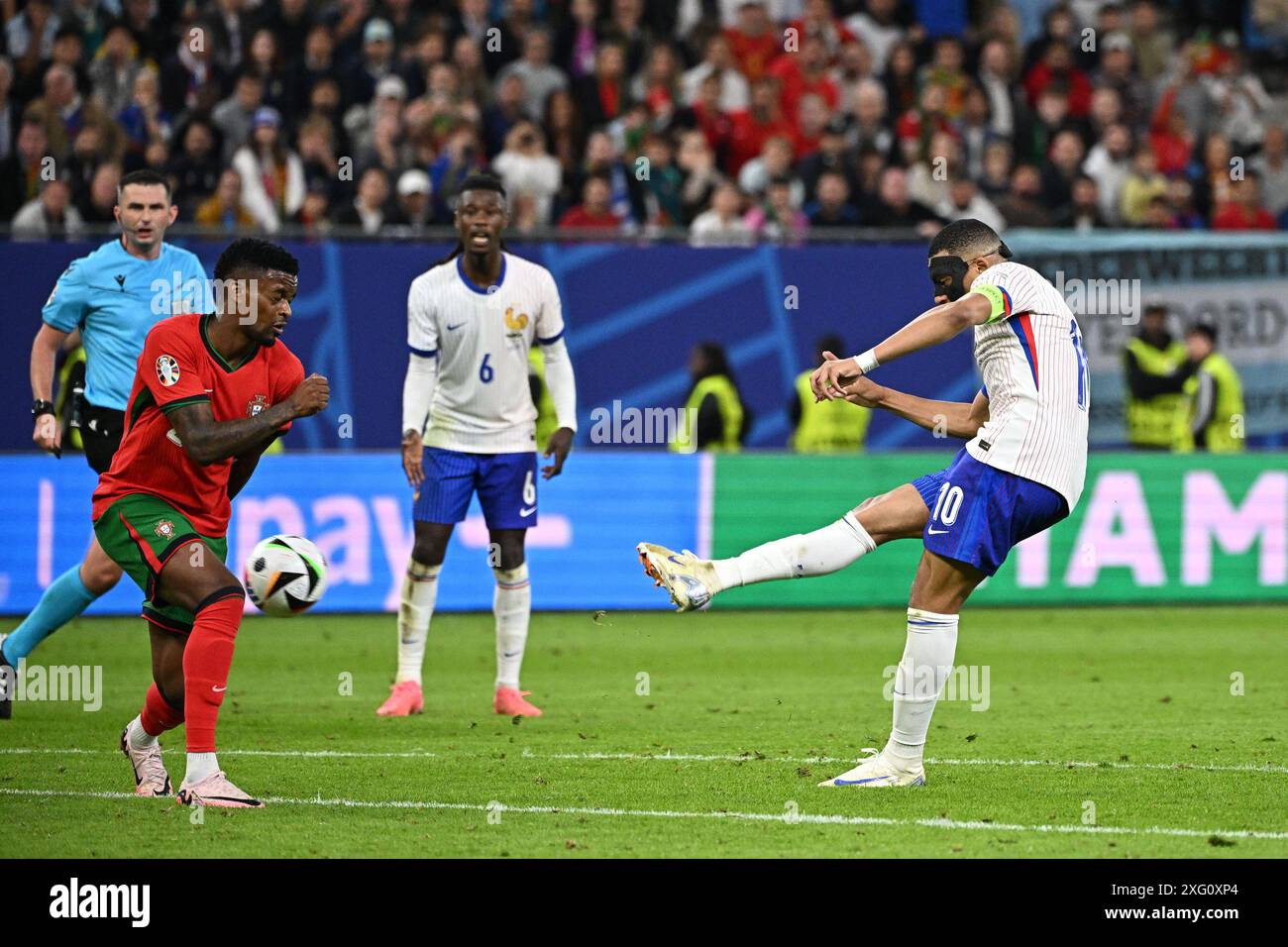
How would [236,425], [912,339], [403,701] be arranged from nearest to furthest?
1. [236,425]
2. [912,339]
3. [403,701]

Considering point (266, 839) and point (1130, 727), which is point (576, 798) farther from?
point (1130, 727)

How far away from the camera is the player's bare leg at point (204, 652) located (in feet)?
23.2

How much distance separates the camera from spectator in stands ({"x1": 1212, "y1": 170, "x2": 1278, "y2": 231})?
63.6 ft

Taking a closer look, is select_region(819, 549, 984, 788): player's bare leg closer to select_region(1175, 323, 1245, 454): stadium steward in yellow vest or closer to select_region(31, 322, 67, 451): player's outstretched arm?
select_region(31, 322, 67, 451): player's outstretched arm

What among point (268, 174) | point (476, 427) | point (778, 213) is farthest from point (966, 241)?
point (268, 174)

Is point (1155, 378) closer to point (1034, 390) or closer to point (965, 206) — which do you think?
point (965, 206)

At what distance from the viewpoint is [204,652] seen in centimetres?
705

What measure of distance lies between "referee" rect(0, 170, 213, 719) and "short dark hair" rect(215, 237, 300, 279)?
247 centimetres

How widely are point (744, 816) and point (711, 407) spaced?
33.0 feet

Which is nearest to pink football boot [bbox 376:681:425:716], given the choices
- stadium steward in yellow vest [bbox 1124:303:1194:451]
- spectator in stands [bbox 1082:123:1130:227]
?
stadium steward in yellow vest [bbox 1124:303:1194:451]

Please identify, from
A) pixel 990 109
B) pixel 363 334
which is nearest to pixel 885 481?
pixel 363 334

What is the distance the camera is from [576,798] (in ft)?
24.4

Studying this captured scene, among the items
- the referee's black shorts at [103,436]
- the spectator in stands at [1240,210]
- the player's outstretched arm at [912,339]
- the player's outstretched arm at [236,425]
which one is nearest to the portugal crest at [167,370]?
the player's outstretched arm at [236,425]
